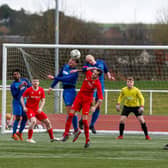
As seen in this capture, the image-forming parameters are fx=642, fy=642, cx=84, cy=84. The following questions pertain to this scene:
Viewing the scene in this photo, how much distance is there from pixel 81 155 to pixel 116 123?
34.7 ft

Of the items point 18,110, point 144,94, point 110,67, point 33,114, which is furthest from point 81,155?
point 144,94

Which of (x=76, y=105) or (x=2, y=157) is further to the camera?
(x=76, y=105)

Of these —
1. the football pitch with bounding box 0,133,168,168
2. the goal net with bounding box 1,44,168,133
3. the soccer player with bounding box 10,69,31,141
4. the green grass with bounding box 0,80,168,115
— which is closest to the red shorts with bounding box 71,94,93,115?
the football pitch with bounding box 0,133,168,168

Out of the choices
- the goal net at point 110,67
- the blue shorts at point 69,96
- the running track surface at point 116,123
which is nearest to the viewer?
the blue shorts at point 69,96

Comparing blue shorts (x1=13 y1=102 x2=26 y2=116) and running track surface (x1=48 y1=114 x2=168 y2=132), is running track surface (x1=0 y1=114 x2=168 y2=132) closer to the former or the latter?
running track surface (x1=48 y1=114 x2=168 y2=132)

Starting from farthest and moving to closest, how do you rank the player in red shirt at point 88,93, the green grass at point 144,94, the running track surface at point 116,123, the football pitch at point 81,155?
1. the running track surface at point 116,123
2. the green grass at point 144,94
3. the player in red shirt at point 88,93
4. the football pitch at point 81,155

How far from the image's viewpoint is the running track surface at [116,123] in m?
21.6

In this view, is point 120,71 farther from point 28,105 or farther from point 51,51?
point 28,105

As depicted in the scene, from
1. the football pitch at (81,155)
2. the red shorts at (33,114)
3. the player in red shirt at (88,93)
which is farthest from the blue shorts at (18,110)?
the player in red shirt at (88,93)

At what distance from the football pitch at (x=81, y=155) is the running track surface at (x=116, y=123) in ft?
19.7

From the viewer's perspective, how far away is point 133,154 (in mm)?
12672

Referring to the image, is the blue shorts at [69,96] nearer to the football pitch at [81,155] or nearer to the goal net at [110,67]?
the football pitch at [81,155]

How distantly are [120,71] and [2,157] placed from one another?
1094cm

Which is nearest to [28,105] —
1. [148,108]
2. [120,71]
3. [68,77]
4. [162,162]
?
[68,77]
